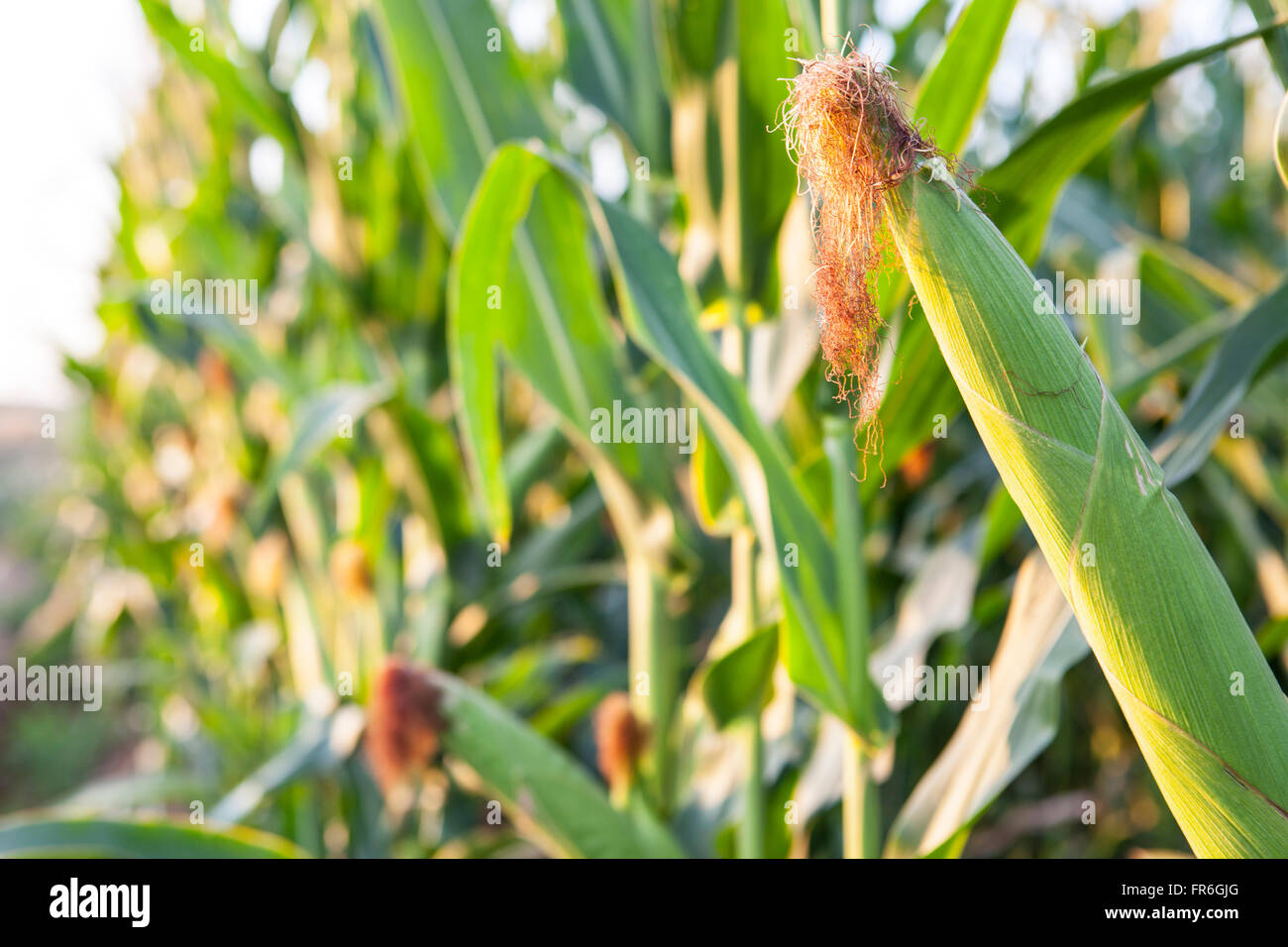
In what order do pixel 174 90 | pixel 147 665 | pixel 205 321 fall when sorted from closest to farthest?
pixel 205 321 < pixel 174 90 < pixel 147 665

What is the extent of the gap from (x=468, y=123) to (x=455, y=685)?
436 mm

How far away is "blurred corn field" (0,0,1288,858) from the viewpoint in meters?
0.45

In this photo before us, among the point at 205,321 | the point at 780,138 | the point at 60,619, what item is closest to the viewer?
the point at 780,138

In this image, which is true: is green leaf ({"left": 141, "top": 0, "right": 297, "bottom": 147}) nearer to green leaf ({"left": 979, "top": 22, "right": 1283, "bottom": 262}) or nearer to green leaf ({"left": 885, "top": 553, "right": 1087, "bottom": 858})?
green leaf ({"left": 979, "top": 22, "right": 1283, "bottom": 262})

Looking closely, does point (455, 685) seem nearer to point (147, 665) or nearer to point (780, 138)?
point (780, 138)

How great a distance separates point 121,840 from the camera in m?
0.56

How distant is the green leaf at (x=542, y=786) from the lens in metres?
0.58

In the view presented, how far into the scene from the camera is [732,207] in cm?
56

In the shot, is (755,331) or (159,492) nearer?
(755,331)

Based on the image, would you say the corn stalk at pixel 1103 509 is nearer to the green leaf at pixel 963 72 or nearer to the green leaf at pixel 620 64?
the green leaf at pixel 963 72

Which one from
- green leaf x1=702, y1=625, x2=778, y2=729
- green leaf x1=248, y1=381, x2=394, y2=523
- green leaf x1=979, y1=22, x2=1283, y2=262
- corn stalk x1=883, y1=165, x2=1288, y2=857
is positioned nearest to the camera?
corn stalk x1=883, y1=165, x2=1288, y2=857

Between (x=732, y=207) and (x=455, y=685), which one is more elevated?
(x=732, y=207)

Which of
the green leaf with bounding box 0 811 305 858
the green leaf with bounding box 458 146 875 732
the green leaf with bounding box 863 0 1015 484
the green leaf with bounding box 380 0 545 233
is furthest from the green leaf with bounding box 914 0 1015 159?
the green leaf with bounding box 0 811 305 858
